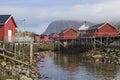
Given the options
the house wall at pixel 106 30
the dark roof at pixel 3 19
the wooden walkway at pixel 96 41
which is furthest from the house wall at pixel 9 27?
the house wall at pixel 106 30

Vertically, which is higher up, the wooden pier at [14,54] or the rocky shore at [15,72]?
the wooden pier at [14,54]

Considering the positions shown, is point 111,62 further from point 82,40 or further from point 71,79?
point 82,40

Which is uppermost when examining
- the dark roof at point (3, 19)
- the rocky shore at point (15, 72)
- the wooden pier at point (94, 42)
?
the dark roof at point (3, 19)

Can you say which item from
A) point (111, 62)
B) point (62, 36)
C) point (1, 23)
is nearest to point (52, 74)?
point (1, 23)

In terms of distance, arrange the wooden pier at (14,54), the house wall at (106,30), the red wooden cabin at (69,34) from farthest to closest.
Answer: the red wooden cabin at (69,34) → the house wall at (106,30) → the wooden pier at (14,54)

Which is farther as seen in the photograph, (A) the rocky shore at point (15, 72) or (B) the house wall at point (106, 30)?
(B) the house wall at point (106, 30)

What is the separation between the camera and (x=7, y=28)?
63.3 metres

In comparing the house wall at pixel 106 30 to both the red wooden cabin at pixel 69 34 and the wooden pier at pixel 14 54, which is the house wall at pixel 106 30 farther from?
the wooden pier at pixel 14 54

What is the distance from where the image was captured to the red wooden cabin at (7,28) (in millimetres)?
62188

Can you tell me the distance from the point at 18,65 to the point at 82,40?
2452 inches

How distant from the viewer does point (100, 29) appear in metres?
105

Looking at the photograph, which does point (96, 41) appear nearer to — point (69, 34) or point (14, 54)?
point (69, 34)

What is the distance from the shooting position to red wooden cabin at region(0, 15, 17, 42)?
204 feet

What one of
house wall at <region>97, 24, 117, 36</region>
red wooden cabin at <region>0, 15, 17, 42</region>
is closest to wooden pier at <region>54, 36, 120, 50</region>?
house wall at <region>97, 24, 117, 36</region>
